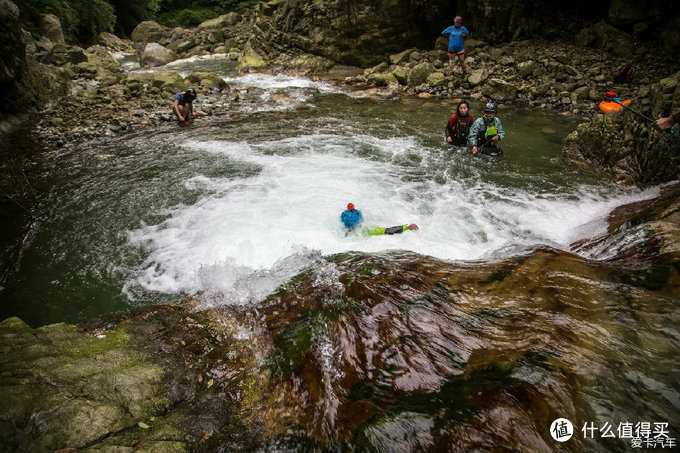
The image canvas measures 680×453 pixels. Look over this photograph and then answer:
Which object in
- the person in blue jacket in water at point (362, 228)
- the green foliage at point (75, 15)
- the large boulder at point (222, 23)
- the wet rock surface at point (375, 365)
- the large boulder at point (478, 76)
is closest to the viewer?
the wet rock surface at point (375, 365)

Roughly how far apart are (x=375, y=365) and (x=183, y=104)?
→ 34.0 ft

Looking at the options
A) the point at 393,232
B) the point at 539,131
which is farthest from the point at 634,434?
the point at 539,131

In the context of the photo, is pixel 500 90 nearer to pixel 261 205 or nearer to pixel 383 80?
pixel 383 80

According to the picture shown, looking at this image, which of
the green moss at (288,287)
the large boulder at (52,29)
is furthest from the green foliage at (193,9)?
the green moss at (288,287)

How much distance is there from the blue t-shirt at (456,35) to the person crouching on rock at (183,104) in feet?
30.0

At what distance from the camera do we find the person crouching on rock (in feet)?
32.6

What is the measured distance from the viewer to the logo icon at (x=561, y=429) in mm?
1753

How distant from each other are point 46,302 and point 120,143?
6.21 m


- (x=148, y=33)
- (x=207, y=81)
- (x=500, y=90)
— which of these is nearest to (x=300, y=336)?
(x=500, y=90)

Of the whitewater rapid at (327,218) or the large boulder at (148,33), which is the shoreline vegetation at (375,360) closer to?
the whitewater rapid at (327,218)

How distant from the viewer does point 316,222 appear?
18.8 ft

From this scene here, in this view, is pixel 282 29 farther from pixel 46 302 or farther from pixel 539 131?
pixel 46 302

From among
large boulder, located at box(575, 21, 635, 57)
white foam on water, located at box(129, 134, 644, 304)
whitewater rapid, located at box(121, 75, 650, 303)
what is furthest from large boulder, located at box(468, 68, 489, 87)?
white foam on water, located at box(129, 134, 644, 304)

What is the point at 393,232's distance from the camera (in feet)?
17.1
